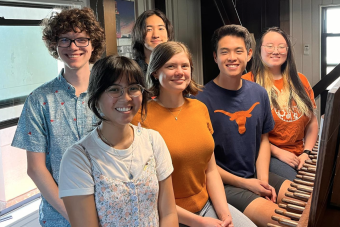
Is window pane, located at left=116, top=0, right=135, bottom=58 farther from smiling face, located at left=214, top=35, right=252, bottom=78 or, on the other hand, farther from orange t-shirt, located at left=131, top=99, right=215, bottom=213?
orange t-shirt, located at left=131, top=99, right=215, bottom=213

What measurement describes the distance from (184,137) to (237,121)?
0.42m

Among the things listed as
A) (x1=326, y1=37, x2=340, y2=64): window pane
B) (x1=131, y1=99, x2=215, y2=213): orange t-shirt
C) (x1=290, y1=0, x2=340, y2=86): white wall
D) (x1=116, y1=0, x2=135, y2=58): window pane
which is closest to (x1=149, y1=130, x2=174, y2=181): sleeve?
(x1=131, y1=99, x2=215, y2=213): orange t-shirt

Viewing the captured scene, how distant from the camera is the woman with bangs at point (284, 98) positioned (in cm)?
223

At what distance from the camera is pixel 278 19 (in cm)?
554

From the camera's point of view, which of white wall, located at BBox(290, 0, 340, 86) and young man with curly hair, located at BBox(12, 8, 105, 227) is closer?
young man with curly hair, located at BBox(12, 8, 105, 227)

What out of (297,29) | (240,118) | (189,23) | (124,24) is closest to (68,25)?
(240,118)

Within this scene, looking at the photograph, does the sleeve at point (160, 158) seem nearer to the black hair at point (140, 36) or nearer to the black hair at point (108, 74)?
the black hair at point (108, 74)

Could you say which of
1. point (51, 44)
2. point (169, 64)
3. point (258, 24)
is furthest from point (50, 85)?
point (258, 24)

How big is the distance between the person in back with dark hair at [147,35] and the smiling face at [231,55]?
442 millimetres

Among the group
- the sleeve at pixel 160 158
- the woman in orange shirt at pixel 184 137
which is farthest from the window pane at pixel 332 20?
the sleeve at pixel 160 158

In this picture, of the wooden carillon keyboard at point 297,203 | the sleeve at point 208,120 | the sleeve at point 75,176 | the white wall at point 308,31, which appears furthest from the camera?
the white wall at point 308,31

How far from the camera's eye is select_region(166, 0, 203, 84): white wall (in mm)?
4539

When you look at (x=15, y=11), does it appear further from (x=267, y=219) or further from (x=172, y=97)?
(x=267, y=219)

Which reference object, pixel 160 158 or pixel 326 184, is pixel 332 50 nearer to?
pixel 160 158
